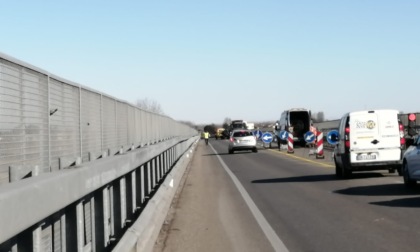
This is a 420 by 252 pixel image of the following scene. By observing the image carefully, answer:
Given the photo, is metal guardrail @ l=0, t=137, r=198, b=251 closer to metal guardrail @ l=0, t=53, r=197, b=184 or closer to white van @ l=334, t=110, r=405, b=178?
metal guardrail @ l=0, t=53, r=197, b=184

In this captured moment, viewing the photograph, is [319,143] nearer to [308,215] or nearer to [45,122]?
[308,215]

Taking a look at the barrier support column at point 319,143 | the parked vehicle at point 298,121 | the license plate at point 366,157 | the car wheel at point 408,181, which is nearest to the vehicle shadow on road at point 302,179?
the license plate at point 366,157

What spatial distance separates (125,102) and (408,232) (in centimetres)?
641

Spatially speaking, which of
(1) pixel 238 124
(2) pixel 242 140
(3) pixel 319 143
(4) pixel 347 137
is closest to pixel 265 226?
(4) pixel 347 137

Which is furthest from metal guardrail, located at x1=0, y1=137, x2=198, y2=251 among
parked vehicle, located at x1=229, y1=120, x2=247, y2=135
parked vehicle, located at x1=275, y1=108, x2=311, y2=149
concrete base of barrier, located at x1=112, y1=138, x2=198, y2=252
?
parked vehicle, located at x1=229, y1=120, x2=247, y2=135

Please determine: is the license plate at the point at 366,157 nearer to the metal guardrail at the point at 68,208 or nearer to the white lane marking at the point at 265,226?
the white lane marking at the point at 265,226

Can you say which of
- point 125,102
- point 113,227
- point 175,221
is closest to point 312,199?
point 175,221

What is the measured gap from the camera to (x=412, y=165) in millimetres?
13953

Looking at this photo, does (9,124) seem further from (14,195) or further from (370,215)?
(370,215)

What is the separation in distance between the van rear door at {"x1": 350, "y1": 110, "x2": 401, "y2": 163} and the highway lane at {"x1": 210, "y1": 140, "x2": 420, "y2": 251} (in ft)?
2.34

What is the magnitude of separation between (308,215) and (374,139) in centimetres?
726

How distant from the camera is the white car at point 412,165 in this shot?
13633 millimetres

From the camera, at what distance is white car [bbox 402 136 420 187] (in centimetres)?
1363

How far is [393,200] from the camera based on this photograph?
12.2 metres
